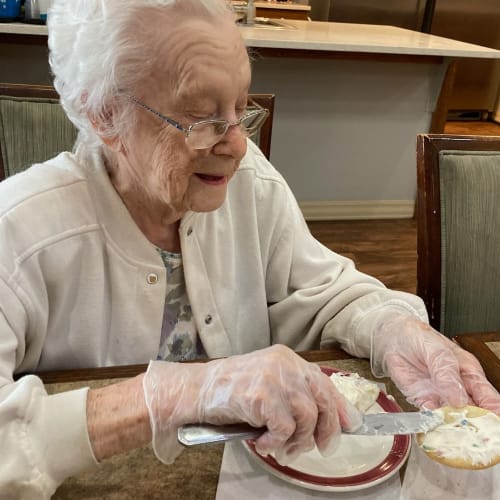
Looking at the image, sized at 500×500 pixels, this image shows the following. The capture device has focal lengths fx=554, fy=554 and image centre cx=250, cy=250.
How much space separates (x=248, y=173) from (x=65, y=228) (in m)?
0.40

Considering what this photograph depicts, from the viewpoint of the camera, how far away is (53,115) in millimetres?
1254

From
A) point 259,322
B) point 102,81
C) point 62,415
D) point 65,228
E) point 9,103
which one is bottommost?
point 259,322

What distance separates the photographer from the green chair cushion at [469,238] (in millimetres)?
1245

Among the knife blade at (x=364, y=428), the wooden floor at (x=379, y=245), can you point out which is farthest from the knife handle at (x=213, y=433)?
the wooden floor at (x=379, y=245)

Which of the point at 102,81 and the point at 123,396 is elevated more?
the point at 102,81

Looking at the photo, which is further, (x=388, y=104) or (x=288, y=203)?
(x=388, y=104)

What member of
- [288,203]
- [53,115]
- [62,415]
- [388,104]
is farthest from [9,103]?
[388,104]

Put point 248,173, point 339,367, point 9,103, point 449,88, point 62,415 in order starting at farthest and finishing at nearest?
point 449,88 < point 9,103 < point 248,173 < point 339,367 < point 62,415

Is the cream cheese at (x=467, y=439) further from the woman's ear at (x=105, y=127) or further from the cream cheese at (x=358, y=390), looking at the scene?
the woman's ear at (x=105, y=127)

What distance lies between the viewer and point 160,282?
99cm

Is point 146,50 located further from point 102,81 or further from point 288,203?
point 288,203

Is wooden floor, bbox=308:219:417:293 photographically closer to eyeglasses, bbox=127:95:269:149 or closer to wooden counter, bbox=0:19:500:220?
wooden counter, bbox=0:19:500:220

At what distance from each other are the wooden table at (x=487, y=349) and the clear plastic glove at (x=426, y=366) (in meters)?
0.03

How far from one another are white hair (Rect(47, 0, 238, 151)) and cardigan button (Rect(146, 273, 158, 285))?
26 centimetres
